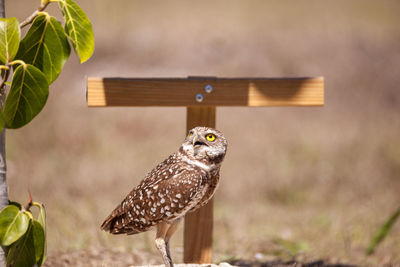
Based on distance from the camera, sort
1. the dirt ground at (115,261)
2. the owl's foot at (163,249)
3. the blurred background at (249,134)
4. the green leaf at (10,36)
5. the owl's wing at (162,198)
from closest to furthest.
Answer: the green leaf at (10,36) → the owl's wing at (162,198) → the owl's foot at (163,249) → the dirt ground at (115,261) → the blurred background at (249,134)

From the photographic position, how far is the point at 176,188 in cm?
231

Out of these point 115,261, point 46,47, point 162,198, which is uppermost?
point 46,47

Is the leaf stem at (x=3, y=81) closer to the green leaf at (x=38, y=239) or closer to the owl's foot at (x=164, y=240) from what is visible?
the green leaf at (x=38, y=239)

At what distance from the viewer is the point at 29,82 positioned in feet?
6.51

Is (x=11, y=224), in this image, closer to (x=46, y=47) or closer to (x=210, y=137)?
(x=46, y=47)

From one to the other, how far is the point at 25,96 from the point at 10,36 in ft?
0.73

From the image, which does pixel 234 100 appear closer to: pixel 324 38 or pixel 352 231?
pixel 352 231

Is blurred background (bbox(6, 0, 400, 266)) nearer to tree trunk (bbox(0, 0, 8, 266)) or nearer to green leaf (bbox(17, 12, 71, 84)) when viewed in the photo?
tree trunk (bbox(0, 0, 8, 266))

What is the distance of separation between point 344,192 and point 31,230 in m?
4.62

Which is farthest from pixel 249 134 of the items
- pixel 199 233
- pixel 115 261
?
pixel 199 233

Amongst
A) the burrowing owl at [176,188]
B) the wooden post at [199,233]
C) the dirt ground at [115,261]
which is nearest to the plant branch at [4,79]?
the burrowing owl at [176,188]

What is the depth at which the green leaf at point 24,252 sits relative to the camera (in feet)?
6.87

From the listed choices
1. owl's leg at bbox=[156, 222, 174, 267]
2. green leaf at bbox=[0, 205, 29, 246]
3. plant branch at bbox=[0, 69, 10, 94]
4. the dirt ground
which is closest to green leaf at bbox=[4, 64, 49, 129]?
plant branch at bbox=[0, 69, 10, 94]

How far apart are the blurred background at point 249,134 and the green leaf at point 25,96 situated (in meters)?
1.63
